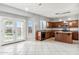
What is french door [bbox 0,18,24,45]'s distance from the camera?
23.1 ft

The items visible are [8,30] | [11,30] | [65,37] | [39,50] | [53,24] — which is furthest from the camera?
[53,24]

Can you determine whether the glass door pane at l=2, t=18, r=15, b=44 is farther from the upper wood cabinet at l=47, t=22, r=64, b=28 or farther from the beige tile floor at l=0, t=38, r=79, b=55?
the upper wood cabinet at l=47, t=22, r=64, b=28

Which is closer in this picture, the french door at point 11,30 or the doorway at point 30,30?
the french door at point 11,30

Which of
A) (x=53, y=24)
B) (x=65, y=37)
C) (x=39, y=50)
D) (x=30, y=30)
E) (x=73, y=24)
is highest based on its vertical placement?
(x=53, y=24)

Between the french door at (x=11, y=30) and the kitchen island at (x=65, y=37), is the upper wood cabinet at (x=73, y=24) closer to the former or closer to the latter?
the kitchen island at (x=65, y=37)

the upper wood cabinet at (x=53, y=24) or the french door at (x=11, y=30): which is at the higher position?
the upper wood cabinet at (x=53, y=24)

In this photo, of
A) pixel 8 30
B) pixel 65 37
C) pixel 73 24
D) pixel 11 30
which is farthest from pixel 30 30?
pixel 73 24

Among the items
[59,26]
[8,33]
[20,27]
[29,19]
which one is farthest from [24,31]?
[59,26]

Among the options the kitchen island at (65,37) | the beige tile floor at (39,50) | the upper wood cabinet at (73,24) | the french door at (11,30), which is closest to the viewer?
the beige tile floor at (39,50)

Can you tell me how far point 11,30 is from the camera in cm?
777

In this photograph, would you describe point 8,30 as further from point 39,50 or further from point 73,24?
point 73,24

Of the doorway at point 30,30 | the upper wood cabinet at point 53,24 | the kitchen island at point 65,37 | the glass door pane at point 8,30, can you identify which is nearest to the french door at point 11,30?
the glass door pane at point 8,30

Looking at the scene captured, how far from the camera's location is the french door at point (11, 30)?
7055 millimetres

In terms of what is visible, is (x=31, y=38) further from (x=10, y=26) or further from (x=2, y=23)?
(x=2, y=23)
